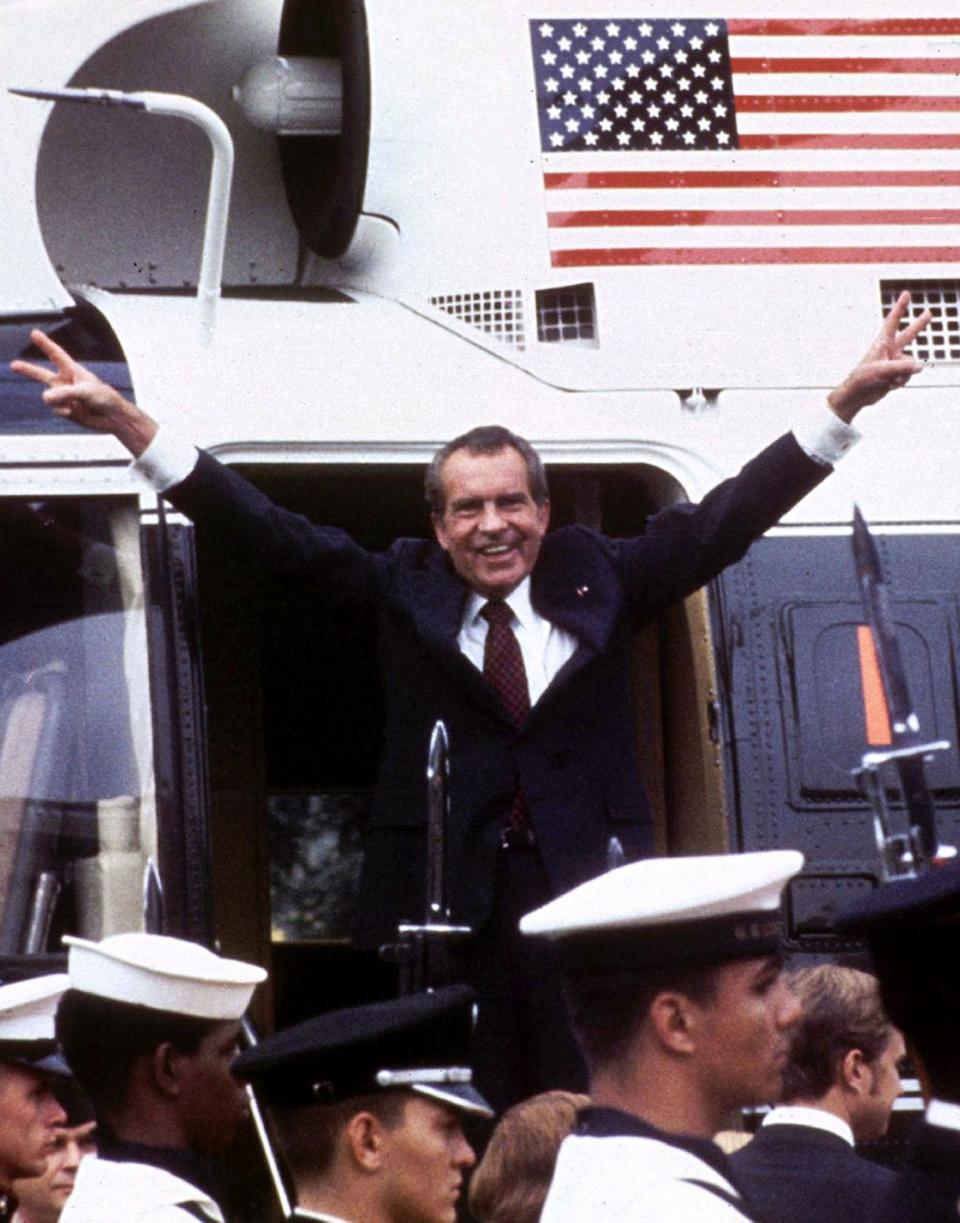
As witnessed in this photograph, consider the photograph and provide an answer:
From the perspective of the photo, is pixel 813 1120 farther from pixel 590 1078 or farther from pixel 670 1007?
pixel 670 1007

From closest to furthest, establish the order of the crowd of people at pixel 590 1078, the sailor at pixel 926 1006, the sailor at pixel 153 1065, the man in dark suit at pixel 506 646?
the sailor at pixel 926 1006 → the crowd of people at pixel 590 1078 → the sailor at pixel 153 1065 → the man in dark suit at pixel 506 646

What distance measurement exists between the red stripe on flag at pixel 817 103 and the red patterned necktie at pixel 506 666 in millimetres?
1979

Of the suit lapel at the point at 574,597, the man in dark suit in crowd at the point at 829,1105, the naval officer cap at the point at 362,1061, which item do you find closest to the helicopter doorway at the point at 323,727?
the suit lapel at the point at 574,597

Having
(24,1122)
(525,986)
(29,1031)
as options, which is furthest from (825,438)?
(24,1122)

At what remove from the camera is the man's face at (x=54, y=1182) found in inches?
186

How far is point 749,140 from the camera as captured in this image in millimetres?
6766

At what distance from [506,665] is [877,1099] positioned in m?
1.25

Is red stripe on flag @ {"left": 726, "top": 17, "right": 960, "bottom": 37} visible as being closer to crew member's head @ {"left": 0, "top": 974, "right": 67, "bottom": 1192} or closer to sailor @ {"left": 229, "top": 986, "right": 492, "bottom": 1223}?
crew member's head @ {"left": 0, "top": 974, "right": 67, "bottom": 1192}

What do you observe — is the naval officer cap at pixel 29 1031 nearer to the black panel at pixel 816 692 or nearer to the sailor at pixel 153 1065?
the sailor at pixel 153 1065

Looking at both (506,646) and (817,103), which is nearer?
(506,646)

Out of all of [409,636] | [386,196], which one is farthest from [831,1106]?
[386,196]

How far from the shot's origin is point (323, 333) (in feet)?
21.1

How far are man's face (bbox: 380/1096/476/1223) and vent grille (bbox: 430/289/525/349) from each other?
309 centimetres

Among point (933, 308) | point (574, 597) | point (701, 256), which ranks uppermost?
point (701, 256)
